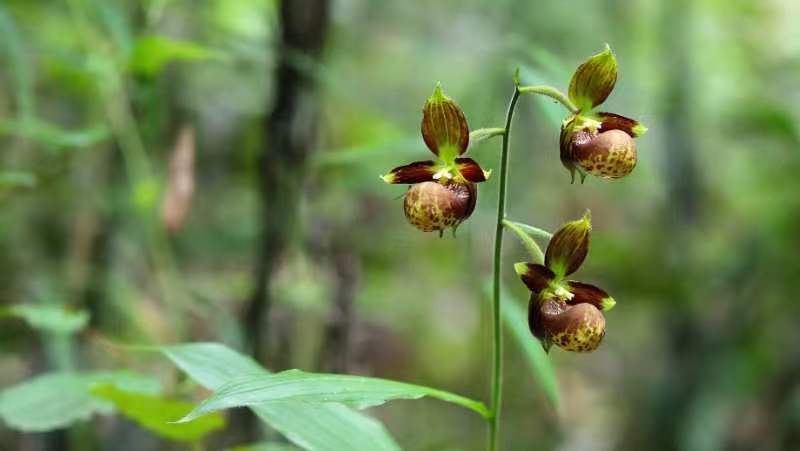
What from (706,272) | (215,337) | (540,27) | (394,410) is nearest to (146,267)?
(215,337)

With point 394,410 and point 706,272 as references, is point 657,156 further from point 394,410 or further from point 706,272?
point 394,410

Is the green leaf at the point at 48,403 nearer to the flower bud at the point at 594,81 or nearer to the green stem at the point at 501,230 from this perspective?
the green stem at the point at 501,230

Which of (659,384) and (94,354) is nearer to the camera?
(94,354)

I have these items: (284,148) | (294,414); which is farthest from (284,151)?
(294,414)

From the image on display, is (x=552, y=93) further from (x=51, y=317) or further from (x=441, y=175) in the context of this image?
(x=51, y=317)

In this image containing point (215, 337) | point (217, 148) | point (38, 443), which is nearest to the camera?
point (38, 443)

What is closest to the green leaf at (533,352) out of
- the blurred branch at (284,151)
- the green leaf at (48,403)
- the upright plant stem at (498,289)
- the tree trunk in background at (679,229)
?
the upright plant stem at (498,289)

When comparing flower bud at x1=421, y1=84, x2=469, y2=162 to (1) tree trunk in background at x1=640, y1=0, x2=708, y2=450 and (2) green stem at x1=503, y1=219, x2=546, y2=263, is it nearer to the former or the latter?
(2) green stem at x1=503, y1=219, x2=546, y2=263
